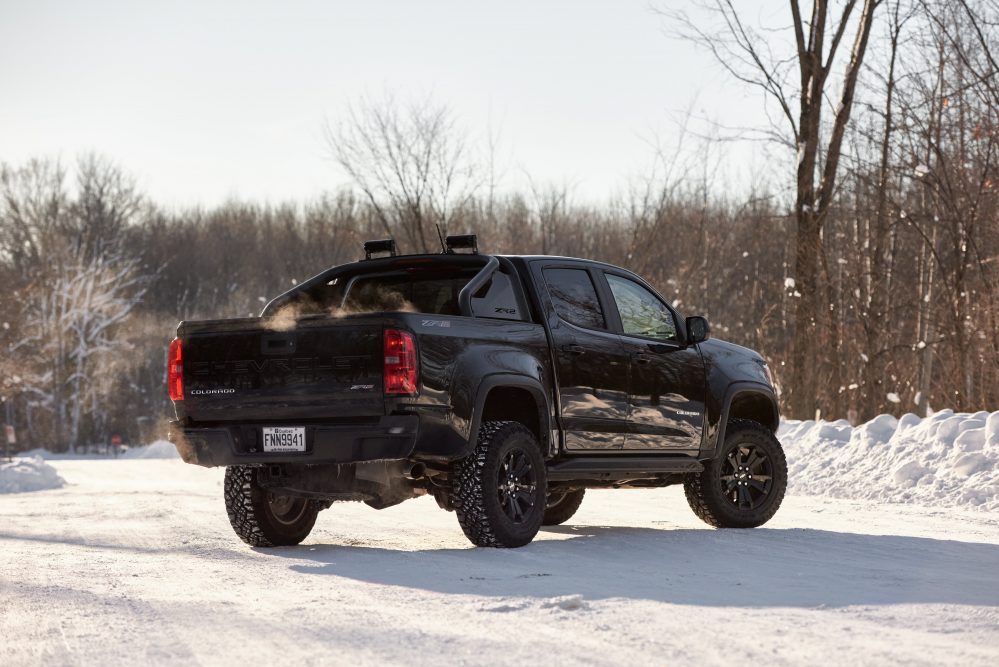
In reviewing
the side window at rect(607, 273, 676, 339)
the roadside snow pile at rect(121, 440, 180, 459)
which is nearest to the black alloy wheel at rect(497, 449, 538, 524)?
the side window at rect(607, 273, 676, 339)

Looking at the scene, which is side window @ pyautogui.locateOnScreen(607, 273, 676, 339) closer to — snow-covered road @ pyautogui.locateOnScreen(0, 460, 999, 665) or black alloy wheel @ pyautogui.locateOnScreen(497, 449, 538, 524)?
snow-covered road @ pyautogui.locateOnScreen(0, 460, 999, 665)

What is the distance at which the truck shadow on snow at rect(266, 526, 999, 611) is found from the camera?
21.8ft

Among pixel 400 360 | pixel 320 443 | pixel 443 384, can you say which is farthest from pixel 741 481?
pixel 320 443

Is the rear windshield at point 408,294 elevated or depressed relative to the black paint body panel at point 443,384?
elevated

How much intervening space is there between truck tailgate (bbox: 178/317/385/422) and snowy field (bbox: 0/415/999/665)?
0.96 meters

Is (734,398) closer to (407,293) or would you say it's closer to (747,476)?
(747,476)

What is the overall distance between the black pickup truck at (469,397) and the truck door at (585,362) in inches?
0.5

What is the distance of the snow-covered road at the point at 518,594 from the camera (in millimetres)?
5277

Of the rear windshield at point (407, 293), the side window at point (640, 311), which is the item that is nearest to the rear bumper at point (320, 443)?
the rear windshield at point (407, 293)

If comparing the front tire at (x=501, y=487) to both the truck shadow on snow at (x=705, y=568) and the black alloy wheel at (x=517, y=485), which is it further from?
the truck shadow on snow at (x=705, y=568)

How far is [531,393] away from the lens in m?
8.69

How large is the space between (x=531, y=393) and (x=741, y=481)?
2624mm

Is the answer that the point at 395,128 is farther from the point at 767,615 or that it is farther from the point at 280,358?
the point at 767,615

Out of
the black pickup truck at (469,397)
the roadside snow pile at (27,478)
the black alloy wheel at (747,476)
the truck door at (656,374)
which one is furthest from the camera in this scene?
the roadside snow pile at (27,478)
